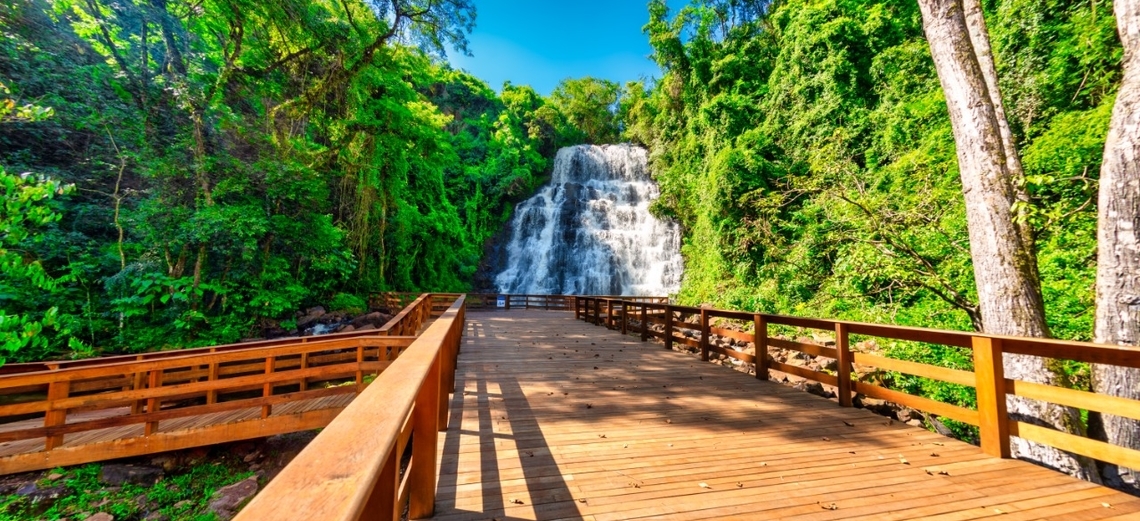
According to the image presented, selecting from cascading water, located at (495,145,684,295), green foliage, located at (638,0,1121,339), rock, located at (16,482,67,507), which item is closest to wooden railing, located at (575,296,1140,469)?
green foliage, located at (638,0,1121,339)

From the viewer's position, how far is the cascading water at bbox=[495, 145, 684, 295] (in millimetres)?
20359

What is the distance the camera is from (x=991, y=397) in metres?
2.76

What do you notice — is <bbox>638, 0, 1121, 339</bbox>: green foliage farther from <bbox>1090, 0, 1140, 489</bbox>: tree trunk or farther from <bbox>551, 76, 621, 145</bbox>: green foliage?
<bbox>551, 76, 621, 145</bbox>: green foliage

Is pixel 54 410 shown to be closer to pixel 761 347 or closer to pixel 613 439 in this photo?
pixel 613 439

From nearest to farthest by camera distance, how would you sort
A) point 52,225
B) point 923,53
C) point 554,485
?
point 554,485, point 52,225, point 923,53

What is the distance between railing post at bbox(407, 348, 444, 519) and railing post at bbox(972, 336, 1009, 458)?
12.0ft

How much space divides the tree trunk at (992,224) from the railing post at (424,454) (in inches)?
169

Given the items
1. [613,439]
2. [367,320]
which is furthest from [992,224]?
[367,320]

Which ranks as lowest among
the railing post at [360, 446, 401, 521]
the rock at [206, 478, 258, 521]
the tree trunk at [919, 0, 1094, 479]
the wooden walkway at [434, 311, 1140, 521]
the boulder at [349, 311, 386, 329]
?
the rock at [206, 478, 258, 521]

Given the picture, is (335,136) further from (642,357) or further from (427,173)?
(642,357)

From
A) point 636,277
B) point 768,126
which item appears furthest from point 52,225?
point 768,126

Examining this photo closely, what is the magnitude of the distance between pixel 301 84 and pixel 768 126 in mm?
15572

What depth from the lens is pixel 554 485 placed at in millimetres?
2271

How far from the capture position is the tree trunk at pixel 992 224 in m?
3.18
